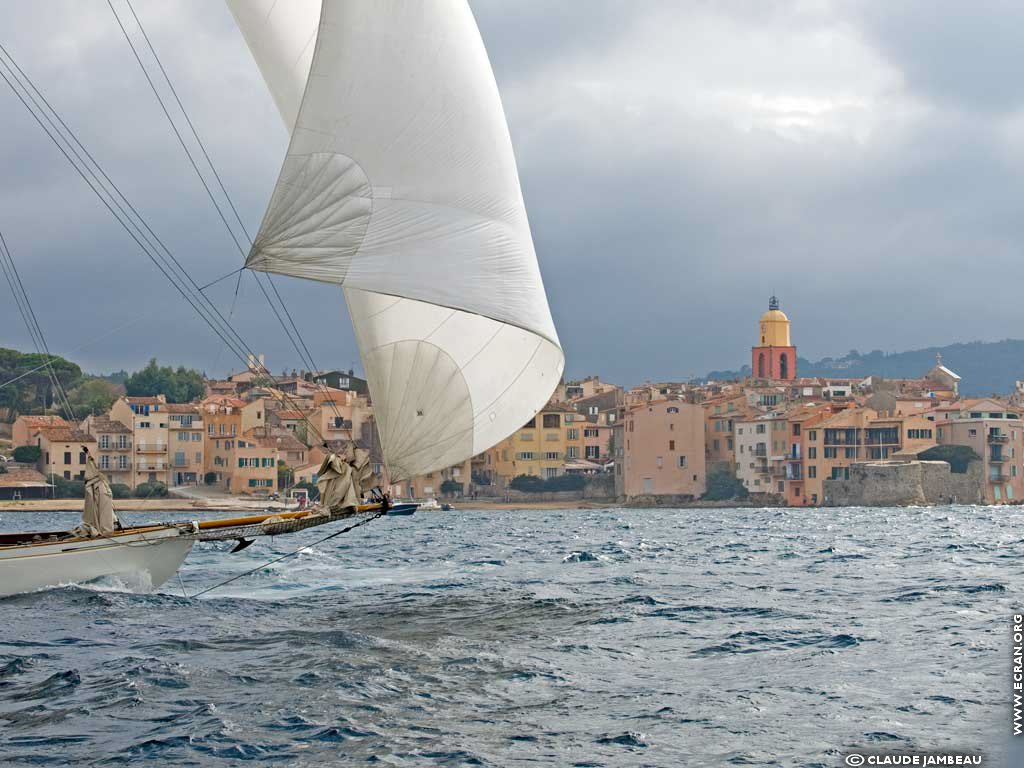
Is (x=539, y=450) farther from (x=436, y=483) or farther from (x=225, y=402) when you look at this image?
(x=225, y=402)

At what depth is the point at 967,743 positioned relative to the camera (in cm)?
845

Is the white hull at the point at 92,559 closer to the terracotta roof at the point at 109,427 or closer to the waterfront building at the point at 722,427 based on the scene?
the terracotta roof at the point at 109,427

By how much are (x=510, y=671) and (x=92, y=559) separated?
20.0ft

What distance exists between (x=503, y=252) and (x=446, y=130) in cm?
124

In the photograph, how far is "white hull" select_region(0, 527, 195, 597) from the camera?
593 inches

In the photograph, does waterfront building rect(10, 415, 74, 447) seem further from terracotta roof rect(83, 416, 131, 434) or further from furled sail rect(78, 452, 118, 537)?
furled sail rect(78, 452, 118, 537)

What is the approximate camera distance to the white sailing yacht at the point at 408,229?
12.0 m

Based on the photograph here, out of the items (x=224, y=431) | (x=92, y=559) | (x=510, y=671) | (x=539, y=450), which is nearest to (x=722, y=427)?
(x=539, y=450)

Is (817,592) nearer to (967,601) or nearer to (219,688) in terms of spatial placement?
(967,601)

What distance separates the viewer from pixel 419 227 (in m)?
12.2

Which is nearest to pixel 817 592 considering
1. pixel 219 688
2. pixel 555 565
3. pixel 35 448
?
pixel 555 565

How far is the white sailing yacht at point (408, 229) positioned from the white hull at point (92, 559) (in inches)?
3.4

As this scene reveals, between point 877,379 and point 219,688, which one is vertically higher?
point 877,379

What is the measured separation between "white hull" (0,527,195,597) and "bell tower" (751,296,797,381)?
129684 millimetres
